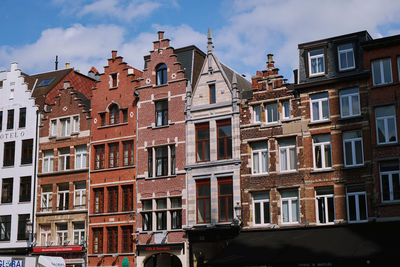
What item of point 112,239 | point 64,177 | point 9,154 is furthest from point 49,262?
point 9,154

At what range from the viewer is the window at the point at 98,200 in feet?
121

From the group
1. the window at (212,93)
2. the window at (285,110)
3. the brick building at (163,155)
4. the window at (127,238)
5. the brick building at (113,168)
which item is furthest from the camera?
the brick building at (113,168)

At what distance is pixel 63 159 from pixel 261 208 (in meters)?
14.5

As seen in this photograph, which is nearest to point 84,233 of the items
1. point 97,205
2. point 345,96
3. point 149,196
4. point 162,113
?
point 97,205

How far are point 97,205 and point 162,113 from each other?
711 cm

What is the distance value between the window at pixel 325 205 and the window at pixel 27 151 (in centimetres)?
2025

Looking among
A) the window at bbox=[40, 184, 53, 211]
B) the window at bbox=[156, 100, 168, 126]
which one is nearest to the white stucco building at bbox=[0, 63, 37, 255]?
the window at bbox=[40, 184, 53, 211]

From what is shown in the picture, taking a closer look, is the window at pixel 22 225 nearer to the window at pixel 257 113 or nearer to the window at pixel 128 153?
the window at pixel 128 153

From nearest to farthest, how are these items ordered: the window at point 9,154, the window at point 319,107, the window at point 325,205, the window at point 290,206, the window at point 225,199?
the window at point 325,205 → the window at point 290,206 → the window at point 319,107 → the window at point 225,199 → the window at point 9,154

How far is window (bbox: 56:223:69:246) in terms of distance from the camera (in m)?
37.5

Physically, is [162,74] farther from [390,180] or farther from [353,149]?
[390,180]

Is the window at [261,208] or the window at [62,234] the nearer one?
the window at [261,208]

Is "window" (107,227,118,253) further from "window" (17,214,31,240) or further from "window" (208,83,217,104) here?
"window" (208,83,217,104)

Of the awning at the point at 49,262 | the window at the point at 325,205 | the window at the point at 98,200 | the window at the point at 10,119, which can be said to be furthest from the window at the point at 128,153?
the window at the point at 325,205
